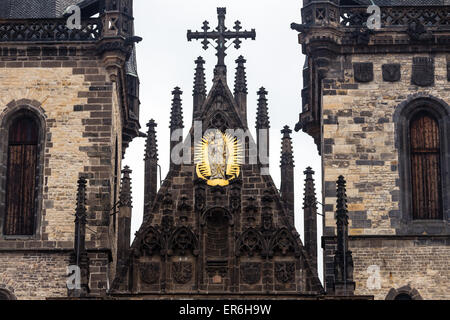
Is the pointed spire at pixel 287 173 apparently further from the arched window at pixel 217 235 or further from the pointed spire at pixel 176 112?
the pointed spire at pixel 176 112

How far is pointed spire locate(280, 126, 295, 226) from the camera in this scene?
142ft

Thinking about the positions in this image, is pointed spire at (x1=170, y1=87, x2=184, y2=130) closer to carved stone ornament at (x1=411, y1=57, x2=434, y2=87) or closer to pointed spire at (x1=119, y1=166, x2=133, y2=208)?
pointed spire at (x1=119, y1=166, x2=133, y2=208)

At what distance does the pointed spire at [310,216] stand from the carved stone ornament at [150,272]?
3234 mm

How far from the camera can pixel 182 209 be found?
1692 inches

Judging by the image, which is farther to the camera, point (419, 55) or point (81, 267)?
point (419, 55)

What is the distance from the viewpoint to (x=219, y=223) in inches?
1694

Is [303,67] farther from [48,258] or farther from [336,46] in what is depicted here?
[48,258]

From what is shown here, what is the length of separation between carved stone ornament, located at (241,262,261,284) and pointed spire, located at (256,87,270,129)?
133 inches

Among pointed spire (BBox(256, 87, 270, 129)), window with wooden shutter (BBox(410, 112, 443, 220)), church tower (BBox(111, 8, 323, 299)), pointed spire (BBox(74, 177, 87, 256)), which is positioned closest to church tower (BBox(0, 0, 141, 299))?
pointed spire (BBox(74, 177, 87, 256))

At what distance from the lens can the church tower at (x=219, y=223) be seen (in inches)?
1662
